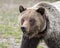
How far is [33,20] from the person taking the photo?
6.00 meters

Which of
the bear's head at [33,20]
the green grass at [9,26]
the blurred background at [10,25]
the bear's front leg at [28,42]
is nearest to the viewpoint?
the bear's head at [33,20]

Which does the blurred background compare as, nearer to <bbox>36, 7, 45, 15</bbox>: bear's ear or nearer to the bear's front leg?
the bear's front leg

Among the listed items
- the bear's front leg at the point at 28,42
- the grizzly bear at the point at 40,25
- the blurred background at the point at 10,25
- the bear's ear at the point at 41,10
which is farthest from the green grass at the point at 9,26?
the bear's ear at the point at 41,10

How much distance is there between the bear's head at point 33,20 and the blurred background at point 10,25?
1.27m

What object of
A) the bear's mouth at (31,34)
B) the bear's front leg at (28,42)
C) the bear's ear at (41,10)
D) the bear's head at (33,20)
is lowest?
the bear's front leg at (28,42)

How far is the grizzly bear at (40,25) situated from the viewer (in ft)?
19.6

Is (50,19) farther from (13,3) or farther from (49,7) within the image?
(13,3)

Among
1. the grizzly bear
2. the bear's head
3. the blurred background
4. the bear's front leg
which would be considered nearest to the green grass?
the blurred background

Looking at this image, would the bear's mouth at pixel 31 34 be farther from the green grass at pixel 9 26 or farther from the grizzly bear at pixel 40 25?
the green grass at pixel 9 26

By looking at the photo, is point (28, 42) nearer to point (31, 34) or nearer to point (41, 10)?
point (31, 34)

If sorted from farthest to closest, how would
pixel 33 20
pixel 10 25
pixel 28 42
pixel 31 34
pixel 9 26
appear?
pixel 10 25
pixel 9 26
pixel 28 42
pixel 31 34
pixel 33 20

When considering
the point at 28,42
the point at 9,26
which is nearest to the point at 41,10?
the point at 28,42

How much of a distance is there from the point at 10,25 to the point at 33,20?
485 cm

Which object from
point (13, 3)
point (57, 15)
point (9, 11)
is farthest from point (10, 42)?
point (13, 3)
